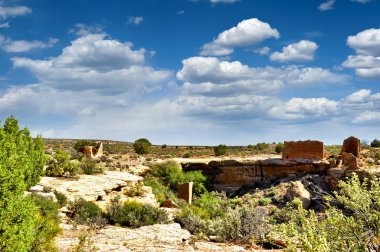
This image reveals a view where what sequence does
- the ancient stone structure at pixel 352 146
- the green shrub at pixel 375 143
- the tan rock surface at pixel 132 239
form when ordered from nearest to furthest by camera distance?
the tan rock surface at pixel 132 239
the ancient stone structure at pixel 352 146
the green shrub at pixel 375 143

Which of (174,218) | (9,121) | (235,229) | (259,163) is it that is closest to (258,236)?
(235,229)

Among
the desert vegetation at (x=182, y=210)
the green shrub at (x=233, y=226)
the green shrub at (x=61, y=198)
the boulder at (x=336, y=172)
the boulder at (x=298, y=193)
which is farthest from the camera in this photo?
the boulder at (x=336, y=172)

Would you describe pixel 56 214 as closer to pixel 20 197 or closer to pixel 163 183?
pixel 20 197

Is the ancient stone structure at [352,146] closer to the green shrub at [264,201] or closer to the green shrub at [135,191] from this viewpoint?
the green shrub at [264,201]

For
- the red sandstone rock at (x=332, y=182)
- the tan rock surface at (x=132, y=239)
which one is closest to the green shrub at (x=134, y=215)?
the tan rock surface at (x=132, y=239)

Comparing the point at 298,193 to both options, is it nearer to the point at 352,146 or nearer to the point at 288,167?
the point at 288,167

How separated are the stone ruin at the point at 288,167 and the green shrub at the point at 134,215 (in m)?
15.5

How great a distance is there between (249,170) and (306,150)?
17.5 ft

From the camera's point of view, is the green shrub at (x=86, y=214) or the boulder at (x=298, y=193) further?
the boulder at (x=298, y=193)

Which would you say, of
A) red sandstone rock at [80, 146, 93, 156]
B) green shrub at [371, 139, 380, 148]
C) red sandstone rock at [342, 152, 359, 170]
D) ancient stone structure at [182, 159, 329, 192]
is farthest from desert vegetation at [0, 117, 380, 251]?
green shrub at [371, 139, 380, 148]

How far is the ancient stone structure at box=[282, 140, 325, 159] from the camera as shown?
31.9 m

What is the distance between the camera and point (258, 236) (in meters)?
15.0

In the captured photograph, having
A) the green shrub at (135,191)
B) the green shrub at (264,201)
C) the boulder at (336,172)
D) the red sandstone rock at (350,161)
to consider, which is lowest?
the green shrub at (264,201)

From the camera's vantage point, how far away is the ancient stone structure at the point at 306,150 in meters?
31.9
